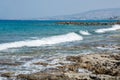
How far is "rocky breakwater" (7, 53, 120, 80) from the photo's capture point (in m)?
12.2

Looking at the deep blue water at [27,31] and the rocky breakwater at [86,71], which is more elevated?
the rocky breakwater at [86,71]

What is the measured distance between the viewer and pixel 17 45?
27.8m

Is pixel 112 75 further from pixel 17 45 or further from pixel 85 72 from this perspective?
pixel 17 45

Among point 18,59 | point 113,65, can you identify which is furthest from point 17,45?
point 113,65

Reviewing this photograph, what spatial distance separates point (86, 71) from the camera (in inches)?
543

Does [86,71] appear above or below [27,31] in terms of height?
above

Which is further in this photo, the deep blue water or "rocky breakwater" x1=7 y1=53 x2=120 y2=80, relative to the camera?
the deep blue water

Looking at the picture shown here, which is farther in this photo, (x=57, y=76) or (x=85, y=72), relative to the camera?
(x=85, y=72)

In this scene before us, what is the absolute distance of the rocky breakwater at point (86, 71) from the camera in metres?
12.2

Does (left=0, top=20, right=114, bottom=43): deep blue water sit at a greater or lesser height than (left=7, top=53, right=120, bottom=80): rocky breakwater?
lesser

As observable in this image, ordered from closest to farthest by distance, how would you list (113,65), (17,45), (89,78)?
(89,78)
(113,65)
(17,45)

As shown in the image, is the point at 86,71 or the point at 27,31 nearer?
the point at 86,71

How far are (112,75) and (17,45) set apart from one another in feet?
53.8

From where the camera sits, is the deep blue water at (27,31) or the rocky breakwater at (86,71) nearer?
the rocky breakwater at (86,71)
